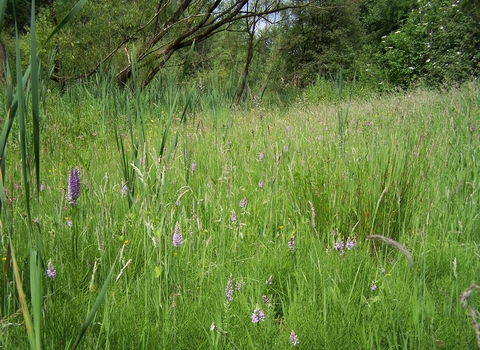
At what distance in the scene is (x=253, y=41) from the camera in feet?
43.4

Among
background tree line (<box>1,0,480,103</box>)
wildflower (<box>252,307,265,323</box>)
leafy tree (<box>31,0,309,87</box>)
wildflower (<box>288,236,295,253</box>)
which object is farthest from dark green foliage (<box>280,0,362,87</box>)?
wildflower (<box>252,307,265,323</box>)

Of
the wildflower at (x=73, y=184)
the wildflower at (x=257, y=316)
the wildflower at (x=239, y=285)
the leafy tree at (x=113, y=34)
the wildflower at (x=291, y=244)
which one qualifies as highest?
the leafy tree at (x=113, y=34)

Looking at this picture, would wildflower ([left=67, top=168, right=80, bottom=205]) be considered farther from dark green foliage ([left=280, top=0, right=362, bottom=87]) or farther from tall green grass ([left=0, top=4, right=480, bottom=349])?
dark green foliage ([left=280, top=0, right=362, bottom=87])

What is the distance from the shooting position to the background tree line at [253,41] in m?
7.01

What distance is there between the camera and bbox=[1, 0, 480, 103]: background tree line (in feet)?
23.0

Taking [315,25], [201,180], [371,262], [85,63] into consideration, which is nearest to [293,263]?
[371,262]

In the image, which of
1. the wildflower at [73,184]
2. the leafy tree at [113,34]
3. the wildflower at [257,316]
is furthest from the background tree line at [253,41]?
the wildflower at [257,316]

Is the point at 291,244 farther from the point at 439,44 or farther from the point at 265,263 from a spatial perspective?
the point at 439,44

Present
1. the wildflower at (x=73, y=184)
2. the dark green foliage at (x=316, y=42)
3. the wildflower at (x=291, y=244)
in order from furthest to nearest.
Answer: the dark green foliage at (x=316, y=42) < the wildflower at (x=291, y=244) < the wildflower at (x=73, y=184)

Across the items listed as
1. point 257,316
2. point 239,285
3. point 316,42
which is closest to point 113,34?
point 239,285

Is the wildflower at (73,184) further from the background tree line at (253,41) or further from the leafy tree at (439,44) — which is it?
the leafy tree at (439,44)

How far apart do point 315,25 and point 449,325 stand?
67.2 feet

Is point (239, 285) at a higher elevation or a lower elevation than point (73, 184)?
lower

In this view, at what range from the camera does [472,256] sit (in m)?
1.46
